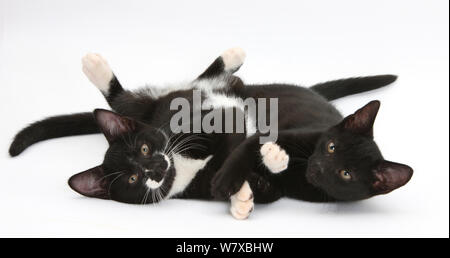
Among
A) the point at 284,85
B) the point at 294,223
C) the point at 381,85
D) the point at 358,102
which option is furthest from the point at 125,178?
the point at 381,85

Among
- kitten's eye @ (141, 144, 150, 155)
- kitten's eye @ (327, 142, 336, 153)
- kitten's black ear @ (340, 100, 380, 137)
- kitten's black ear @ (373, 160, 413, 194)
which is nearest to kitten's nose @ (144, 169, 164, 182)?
kitten's eye @ (141, 144, 150, 155)

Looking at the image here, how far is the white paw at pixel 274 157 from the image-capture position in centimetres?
284

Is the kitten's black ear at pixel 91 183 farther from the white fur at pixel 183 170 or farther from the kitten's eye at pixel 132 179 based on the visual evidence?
the white fur at pixel 183 170

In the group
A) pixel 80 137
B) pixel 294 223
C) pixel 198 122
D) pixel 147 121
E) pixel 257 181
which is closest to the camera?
pixel 294 223

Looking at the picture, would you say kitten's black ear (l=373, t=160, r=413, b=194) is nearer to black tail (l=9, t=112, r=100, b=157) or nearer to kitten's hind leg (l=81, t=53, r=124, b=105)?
kitten's hind leg (l=81, t=53, r=124, b=105)

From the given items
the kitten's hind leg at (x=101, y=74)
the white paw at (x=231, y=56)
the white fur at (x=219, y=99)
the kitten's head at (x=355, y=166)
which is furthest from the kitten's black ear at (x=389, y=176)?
the kitten's hind leg at (x=101, y=74)

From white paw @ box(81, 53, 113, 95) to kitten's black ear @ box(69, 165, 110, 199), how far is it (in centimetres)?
94

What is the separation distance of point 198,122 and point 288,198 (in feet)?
2.10

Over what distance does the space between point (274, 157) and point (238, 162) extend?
0.58 ft

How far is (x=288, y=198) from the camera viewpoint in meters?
3.12

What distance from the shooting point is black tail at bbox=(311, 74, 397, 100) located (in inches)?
169

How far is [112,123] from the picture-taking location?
3002 millimetres

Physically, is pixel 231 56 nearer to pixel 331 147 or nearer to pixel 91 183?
pixel 331 147

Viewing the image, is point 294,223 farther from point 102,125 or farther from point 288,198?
point 102,125
